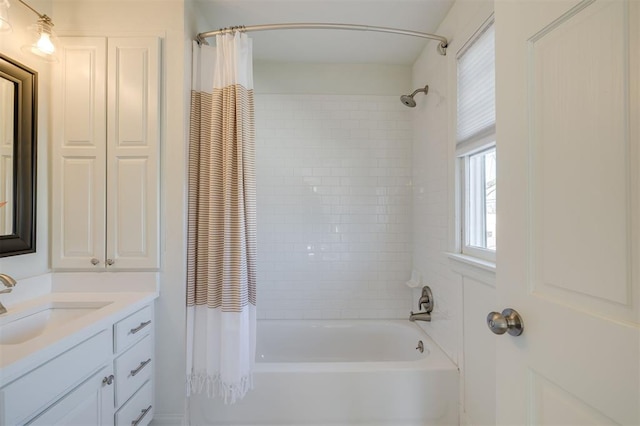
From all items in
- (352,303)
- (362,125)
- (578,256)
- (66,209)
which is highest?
(362,125)

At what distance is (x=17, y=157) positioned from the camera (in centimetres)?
147

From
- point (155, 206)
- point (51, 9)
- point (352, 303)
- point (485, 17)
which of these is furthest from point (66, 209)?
point (485, 17)

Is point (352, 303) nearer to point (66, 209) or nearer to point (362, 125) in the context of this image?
point (362, 125)

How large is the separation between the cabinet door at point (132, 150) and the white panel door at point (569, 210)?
1.68m

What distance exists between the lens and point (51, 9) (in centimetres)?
169

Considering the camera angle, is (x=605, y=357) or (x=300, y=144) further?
(x=300, y=144)

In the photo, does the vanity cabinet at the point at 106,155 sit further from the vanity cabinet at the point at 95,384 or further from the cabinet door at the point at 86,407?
the cabinet door at the point at 86,407

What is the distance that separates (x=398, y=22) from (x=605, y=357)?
2197 mm

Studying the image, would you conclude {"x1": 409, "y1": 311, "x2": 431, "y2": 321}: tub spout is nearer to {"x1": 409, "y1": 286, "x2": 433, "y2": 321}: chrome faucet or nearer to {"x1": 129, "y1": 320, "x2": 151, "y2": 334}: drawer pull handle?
{"x1": 409, "y1": 286, "x2": 433, "y2": 321}: chrome faucet

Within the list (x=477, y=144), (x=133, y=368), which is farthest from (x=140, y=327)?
(x=477, y=144)

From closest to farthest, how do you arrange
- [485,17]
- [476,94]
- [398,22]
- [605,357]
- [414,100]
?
1. [605,357]
2. [485,17]
3. [476,94]
4. [398,22]
5. [414,100]

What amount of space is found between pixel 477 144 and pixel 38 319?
2.32 meters

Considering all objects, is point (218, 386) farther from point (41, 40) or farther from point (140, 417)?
point (41, 40)

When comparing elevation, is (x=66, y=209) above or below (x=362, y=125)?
below
